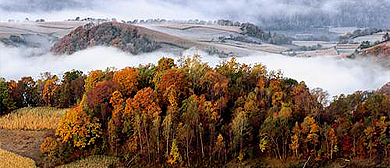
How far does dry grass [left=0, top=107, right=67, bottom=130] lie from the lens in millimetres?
41906

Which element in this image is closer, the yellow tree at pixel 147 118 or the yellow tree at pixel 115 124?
the yellow tree at pixel 147 118

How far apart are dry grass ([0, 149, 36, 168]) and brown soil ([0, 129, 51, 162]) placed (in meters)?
0.72

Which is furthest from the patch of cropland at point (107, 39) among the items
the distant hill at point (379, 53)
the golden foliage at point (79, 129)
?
the golden foliage at point (79, 129)

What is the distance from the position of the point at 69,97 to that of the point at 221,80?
2201 centimetres

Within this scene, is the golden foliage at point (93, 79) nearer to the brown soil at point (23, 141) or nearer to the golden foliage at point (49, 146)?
the brown soil at point (23, 141)

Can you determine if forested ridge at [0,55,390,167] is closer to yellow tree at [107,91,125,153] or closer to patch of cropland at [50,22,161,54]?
yellow tree at [107,91,125,153]

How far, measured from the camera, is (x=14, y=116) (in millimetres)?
45531

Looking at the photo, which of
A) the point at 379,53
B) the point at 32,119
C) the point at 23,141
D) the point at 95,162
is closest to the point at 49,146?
the point at 95,162

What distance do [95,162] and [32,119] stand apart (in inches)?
573

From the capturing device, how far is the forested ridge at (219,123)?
30781 mm

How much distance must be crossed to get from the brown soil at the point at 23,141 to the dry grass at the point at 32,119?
3.67ft

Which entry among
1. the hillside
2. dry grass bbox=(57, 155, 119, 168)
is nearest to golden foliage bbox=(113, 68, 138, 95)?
dry grass bbox=(57, 155, 119, 168)

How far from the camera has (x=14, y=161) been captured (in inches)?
1328

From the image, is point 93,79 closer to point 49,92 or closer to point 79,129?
point 49,92
